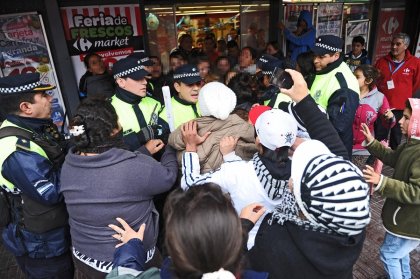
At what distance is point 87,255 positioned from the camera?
1723 millimetres

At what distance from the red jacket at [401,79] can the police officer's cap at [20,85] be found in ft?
15.3

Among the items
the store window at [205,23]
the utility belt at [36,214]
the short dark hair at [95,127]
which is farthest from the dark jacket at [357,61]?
the utility belt at [36,214]

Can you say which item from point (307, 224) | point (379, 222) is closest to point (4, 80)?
point (307, 224)

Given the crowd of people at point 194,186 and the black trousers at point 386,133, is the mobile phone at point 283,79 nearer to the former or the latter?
the crowd of people at point 194,186

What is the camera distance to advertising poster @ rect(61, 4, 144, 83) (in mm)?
4648

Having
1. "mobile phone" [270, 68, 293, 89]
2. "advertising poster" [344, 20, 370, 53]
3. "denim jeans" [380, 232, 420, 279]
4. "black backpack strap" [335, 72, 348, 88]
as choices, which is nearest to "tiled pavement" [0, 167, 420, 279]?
"denim jeans" [380, 232, 420, 279]

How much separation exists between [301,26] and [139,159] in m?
5.76

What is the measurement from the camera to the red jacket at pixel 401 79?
457cm

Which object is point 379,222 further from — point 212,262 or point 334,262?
point 212,262

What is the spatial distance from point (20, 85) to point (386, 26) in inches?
349

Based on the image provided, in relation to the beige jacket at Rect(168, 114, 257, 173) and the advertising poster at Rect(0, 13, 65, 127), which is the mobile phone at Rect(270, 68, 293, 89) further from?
the advertising poster at Rect(0, 13, 65, 127)

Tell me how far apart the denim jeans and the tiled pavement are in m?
0.53

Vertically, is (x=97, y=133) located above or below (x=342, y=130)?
above

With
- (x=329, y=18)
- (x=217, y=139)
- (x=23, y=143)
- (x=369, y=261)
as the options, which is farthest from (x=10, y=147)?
(x=329, y=18)
